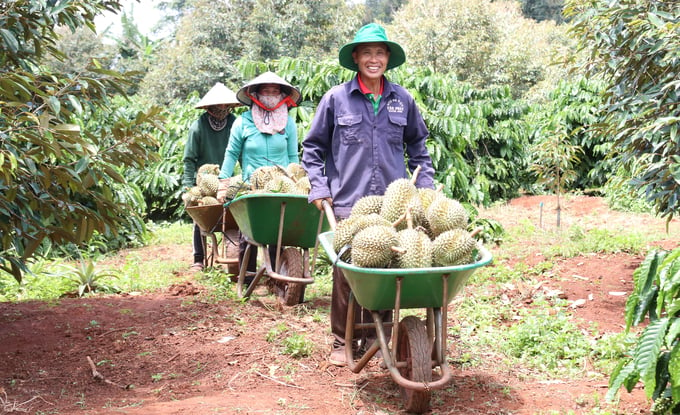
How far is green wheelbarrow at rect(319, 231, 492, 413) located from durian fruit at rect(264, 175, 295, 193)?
5.80 feet

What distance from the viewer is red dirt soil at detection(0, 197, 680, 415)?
11.1 ft

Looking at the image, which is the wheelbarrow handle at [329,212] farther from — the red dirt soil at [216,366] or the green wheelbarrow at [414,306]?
the red dirt soil at [216,366]

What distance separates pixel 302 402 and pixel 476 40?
27.3 meters

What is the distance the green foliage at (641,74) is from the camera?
14.6 ft

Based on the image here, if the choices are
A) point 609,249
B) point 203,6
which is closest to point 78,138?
point 609,249

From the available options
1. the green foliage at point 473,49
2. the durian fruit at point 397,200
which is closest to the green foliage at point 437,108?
the durian fruit at point 397,200

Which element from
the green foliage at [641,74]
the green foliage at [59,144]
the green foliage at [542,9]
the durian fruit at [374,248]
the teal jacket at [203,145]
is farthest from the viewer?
the green foliage at [542,9]

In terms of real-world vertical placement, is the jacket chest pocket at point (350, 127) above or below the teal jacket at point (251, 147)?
above

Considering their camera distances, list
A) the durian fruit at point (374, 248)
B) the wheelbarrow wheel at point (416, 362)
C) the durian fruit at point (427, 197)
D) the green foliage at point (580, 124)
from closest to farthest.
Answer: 1. the durian fruit at point (374, 248)
2. the wheelbarrow wheel at point (416, 362)
3. the durian fruit at point (427, 197)
4. the green foliage at point (580, 124)

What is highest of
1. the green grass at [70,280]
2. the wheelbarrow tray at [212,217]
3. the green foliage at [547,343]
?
the wheelbarrow tray at [212,217]

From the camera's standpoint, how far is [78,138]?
317cm

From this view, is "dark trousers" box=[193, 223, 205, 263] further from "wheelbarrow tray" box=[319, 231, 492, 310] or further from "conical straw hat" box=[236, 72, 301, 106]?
"wheelbarrow tray" box=[319, 231, 492, 310]

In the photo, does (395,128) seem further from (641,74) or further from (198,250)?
(198,250)

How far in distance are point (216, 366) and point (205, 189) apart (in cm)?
252
